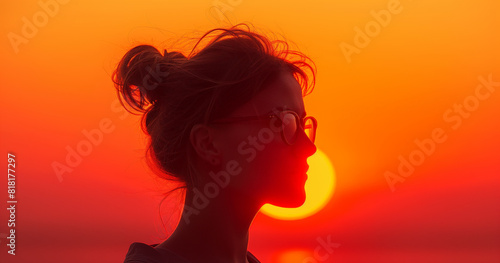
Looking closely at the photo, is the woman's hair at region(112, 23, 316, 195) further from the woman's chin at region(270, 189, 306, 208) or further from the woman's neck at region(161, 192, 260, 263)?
the woman's chin at region(270, 189, 306, 208)

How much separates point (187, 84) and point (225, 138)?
28cm

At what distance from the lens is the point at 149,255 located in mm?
2250

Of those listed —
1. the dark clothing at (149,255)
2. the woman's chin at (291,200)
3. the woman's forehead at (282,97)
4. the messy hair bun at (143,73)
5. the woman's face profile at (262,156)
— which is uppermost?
the messy hair bun at (143,73)

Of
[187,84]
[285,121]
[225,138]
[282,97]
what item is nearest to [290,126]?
[285,121]

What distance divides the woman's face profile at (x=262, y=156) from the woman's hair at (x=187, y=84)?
0.24 ft

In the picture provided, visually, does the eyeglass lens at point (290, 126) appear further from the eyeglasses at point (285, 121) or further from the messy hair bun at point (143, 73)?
the messy hair bun at point (143, 73)

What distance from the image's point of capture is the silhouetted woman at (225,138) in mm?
2477

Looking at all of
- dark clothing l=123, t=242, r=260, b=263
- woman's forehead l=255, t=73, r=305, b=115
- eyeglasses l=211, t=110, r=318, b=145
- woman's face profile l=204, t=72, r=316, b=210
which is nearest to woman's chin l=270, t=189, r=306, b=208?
woman's face profile l=204, t=72, r=316, b=210

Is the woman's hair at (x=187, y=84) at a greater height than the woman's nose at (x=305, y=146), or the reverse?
the woman's hair at (x=187, y=84)

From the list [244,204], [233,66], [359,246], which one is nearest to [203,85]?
[233,66]

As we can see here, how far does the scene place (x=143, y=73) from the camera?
2600 millimetres

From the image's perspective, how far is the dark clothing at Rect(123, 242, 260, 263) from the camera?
2.24 metres

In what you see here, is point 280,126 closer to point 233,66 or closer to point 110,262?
point 233,66

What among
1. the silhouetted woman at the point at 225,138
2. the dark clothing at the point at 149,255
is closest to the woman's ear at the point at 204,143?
the silhouetted woman at the point at 225,138
